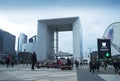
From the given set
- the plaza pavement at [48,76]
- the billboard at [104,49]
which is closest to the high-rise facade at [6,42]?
the billboard at [104,49]

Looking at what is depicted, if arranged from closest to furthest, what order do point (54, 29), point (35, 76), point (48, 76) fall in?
point (35, 76), point (48, 76), point (54, 29)

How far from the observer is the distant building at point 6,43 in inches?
4731

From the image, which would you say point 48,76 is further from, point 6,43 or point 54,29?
point 54,29

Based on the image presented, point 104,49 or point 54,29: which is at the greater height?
point 54,29

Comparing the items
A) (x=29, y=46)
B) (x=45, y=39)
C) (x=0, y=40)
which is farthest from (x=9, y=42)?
(x=29, y=46)

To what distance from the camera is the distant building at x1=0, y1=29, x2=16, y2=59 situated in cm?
12017

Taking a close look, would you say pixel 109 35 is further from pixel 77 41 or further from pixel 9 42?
pixel 9 42

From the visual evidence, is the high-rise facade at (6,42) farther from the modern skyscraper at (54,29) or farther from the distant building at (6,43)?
the modern skyscraper at (54,29)

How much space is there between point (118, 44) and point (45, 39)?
42097 millimetres

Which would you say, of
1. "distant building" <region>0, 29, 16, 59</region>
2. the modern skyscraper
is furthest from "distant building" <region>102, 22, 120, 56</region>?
"distant building" <region>0, 29, 16, 59</region>

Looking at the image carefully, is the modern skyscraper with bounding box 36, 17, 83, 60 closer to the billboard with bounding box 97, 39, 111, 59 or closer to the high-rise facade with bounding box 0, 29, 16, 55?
the high-rise facade with bounding box 0, 29, 16, 55

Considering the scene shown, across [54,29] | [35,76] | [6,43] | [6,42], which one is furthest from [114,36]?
[35,76]

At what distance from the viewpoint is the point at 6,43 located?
12738 centimetres

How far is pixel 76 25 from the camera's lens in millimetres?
112438
